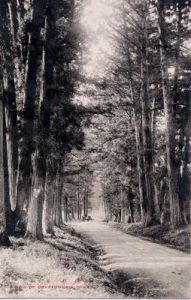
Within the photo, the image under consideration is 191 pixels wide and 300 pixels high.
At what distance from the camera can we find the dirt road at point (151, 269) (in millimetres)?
9367

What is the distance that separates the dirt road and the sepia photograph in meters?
0.04

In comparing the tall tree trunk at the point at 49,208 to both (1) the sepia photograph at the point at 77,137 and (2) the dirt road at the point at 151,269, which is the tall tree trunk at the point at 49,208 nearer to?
(1) the sepia photograph at the point at 77,137

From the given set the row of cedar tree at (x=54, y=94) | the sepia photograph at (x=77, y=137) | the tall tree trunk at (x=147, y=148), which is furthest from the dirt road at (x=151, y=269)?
the tall tree trunk at (x=147, y=148)

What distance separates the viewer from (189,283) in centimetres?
978

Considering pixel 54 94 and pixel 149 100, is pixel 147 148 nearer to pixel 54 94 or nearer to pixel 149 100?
pixel 149 100

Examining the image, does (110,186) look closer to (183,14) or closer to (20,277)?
(183,14)

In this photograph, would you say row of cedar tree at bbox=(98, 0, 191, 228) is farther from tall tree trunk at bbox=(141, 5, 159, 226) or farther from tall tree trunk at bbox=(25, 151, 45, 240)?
tall tree trunk at bbox=(25, 151, 45, 240)

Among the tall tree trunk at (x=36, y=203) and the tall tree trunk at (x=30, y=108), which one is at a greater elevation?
the tall tree trunk at (x=30, y=108)

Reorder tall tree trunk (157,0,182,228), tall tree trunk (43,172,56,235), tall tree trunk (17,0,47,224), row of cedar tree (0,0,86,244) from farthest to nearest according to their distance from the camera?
tall tree trunk (43,172,56,235) → tall tree trunk (157,0,182,228) → tall tree trunk (17,0,47,224) → row of cedar tree (0,0,86,244)

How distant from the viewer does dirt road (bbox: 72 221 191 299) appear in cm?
937

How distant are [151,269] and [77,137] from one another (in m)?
8.36

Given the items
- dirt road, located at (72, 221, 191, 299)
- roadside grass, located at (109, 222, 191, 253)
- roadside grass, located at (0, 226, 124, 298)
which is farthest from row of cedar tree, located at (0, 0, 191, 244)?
dirt road, located at (72, 221, 191, 299)

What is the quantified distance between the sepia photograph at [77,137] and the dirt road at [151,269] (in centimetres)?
4

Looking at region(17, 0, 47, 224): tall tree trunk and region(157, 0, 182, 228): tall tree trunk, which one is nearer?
region(17, 0, 47, 224): tall tree trunk
